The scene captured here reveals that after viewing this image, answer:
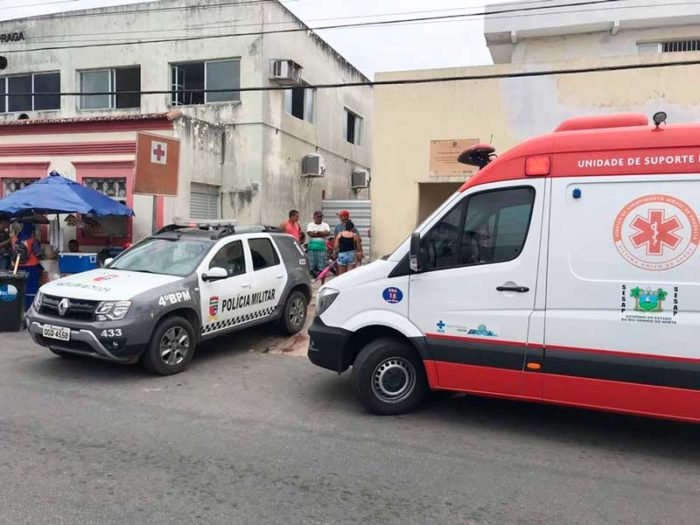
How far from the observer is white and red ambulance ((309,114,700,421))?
4285 mm

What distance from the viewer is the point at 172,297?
21.5ft

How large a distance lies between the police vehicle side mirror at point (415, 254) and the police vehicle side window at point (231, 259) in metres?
3.17

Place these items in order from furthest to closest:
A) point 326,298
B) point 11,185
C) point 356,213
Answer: point 356,213
point 11,185
point 326,298

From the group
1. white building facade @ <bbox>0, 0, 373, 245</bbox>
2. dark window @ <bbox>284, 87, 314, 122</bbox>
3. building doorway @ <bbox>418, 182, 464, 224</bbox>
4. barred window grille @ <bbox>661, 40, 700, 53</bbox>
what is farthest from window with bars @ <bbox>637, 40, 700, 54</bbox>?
dark window @ <bbox>284, 87, 314, 122</bbox>

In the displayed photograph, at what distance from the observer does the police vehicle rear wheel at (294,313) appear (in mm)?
8663

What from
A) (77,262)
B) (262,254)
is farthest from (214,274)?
(77,262)

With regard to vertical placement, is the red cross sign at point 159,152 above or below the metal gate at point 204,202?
above

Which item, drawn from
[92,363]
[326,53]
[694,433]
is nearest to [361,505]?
[694,433]

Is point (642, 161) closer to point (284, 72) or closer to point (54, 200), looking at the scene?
point (54, 200)

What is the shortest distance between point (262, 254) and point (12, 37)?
16.4 meters

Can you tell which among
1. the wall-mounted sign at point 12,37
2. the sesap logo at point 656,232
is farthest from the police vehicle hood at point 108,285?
the wall-mounted sign at point 12,37

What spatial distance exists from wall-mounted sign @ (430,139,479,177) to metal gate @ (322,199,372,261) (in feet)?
12.5

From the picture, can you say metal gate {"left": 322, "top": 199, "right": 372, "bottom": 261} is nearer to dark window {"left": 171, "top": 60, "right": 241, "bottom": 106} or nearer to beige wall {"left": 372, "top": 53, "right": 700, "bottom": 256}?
beige wall {"left": 372, "top": 53, "right": 700, "bottom": 256}

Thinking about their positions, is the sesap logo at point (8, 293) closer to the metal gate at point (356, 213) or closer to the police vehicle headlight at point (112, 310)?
the police vehicle headlight at point (112, 310)
